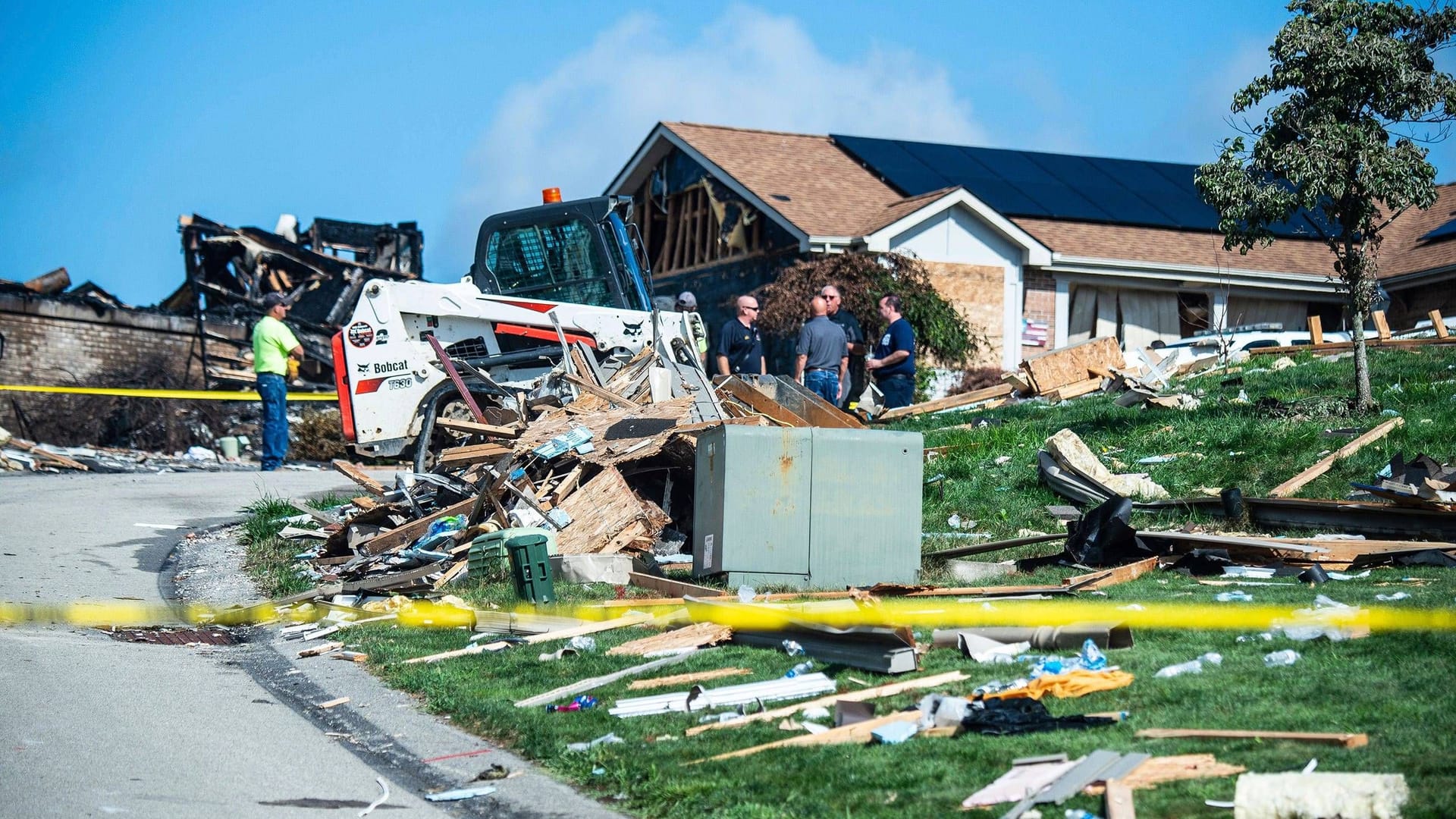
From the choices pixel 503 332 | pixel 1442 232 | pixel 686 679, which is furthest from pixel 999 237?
pixel 686 679

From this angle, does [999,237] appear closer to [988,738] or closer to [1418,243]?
[1418,243]

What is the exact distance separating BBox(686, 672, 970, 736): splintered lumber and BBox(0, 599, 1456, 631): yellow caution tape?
0.55 m

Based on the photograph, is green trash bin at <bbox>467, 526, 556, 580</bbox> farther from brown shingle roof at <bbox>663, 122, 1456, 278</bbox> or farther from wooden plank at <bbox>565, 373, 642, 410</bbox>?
brown shingle roof at <bbox>663, 122, 1456, 278</bbox>

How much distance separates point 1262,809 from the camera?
3.75 meters

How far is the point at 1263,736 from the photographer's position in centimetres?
445

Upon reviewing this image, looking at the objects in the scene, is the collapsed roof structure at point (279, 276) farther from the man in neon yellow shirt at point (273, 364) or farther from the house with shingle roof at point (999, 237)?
the man in neon yellow shirt at point (273, 364)

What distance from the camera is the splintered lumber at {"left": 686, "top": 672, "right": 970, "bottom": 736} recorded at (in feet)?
17.3

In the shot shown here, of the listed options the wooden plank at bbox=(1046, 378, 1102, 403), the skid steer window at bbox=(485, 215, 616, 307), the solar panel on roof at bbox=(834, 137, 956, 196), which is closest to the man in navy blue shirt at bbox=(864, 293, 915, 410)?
the wooden plank at bbox=(1046, 378, 1102, 403)

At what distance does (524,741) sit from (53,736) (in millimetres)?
1924

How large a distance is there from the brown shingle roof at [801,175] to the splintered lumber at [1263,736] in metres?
19.7

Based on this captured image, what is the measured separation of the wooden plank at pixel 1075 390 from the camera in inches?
661

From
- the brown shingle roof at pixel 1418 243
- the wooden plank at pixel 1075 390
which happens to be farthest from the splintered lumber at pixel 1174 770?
Result: the brown shingle roof at pixel 1418 243

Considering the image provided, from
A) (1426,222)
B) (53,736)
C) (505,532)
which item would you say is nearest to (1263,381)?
(505,532)

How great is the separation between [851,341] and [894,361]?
3154mm
